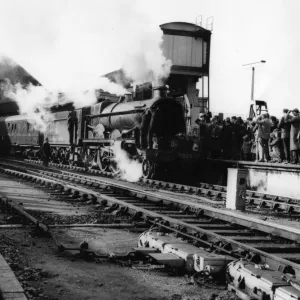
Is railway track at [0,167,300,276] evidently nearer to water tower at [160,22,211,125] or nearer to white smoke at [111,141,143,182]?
white smoke at [111,141,143,182]

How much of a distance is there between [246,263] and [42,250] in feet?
7.93

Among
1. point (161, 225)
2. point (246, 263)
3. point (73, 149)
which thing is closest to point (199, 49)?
point (73, 149)

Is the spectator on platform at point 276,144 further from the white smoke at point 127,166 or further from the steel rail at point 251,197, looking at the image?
the white smoke at point 127,166

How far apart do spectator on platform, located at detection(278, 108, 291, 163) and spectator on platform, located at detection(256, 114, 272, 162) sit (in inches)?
20.2

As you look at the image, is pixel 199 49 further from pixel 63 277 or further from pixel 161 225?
pixel 63 277

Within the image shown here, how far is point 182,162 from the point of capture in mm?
15414

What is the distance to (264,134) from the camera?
1384 cm

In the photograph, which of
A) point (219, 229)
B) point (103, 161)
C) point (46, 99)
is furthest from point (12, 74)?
point (219, 229)

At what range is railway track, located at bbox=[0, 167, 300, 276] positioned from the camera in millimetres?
5105

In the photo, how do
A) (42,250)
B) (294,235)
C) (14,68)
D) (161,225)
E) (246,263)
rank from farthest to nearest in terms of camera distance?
1. (14,68)
2. (161,225)
3. (294,235)
4. (42,250)
5. (246,263)

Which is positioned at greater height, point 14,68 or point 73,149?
point 14,68

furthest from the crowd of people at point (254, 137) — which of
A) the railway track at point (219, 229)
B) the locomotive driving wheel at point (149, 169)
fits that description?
the railway track at point (219, 229)

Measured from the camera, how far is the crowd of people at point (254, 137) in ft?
42.1

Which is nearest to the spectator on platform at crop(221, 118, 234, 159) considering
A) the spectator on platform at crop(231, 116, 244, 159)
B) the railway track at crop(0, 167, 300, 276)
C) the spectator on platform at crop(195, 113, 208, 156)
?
the spectator on platform at crop(231, 116, 244, 159)
